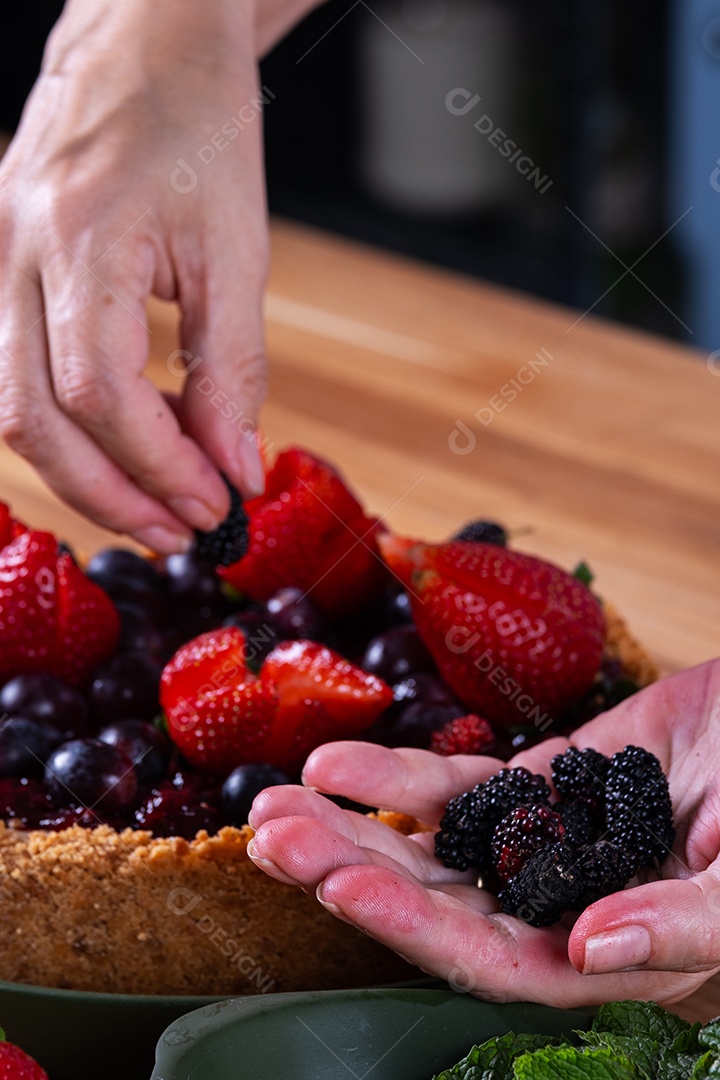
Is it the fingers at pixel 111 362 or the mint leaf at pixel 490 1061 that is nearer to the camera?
the mint leaf at pixel 490 1061

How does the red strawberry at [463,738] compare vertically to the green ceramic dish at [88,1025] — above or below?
above

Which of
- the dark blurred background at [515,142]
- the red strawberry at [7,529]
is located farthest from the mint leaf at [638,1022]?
the dark blurred background at [515,142]

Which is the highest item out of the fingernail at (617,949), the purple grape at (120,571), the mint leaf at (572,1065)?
the fingernail at (617,949)

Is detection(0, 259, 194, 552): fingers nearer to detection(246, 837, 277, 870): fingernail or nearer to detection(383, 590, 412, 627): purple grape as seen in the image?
detection(383, 590, 412, 627): purple grape

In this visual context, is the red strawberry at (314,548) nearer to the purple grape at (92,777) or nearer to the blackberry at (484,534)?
the blackberry at (484,534)

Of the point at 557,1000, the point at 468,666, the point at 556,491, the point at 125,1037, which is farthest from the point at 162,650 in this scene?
the point at 556,491

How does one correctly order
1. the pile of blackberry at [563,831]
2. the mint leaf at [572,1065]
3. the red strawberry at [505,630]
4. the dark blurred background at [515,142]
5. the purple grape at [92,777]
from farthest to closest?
the dark blurred background at [515,142] → the red strawberry at [505,630] → the purple grape at [92,777] → the pile of blackberry at [563,831] → the mint leaf at [572,1065]

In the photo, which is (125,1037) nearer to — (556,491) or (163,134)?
(163,134)
